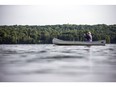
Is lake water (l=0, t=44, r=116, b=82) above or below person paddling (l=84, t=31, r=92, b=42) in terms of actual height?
below

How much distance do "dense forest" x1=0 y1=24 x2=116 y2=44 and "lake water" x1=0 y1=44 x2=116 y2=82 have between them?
4.3 inches

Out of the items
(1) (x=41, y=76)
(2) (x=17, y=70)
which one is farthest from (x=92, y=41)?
(2) (x=17, y=70)

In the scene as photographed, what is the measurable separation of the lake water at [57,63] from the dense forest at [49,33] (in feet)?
0.36

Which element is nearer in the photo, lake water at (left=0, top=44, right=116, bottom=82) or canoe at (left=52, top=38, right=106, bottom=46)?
lake water at (left=0, top=44, right=116, bottom=82)

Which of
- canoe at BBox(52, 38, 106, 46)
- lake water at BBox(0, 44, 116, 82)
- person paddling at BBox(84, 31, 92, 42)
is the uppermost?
person paddling at BBox(84, 31, 92, 42)

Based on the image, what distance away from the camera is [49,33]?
418cm

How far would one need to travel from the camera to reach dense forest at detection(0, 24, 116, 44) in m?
4.11

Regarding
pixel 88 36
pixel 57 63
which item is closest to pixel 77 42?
pixel 88 36

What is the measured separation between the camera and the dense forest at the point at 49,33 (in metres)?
4.11

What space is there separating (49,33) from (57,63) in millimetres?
505

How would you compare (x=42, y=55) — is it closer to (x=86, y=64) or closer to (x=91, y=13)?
(x=86, y=64)

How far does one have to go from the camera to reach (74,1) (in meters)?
4.09

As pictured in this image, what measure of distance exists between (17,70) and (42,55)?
443mm

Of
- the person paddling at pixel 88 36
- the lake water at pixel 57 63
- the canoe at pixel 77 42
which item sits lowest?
the lake water at pixel 57 63
